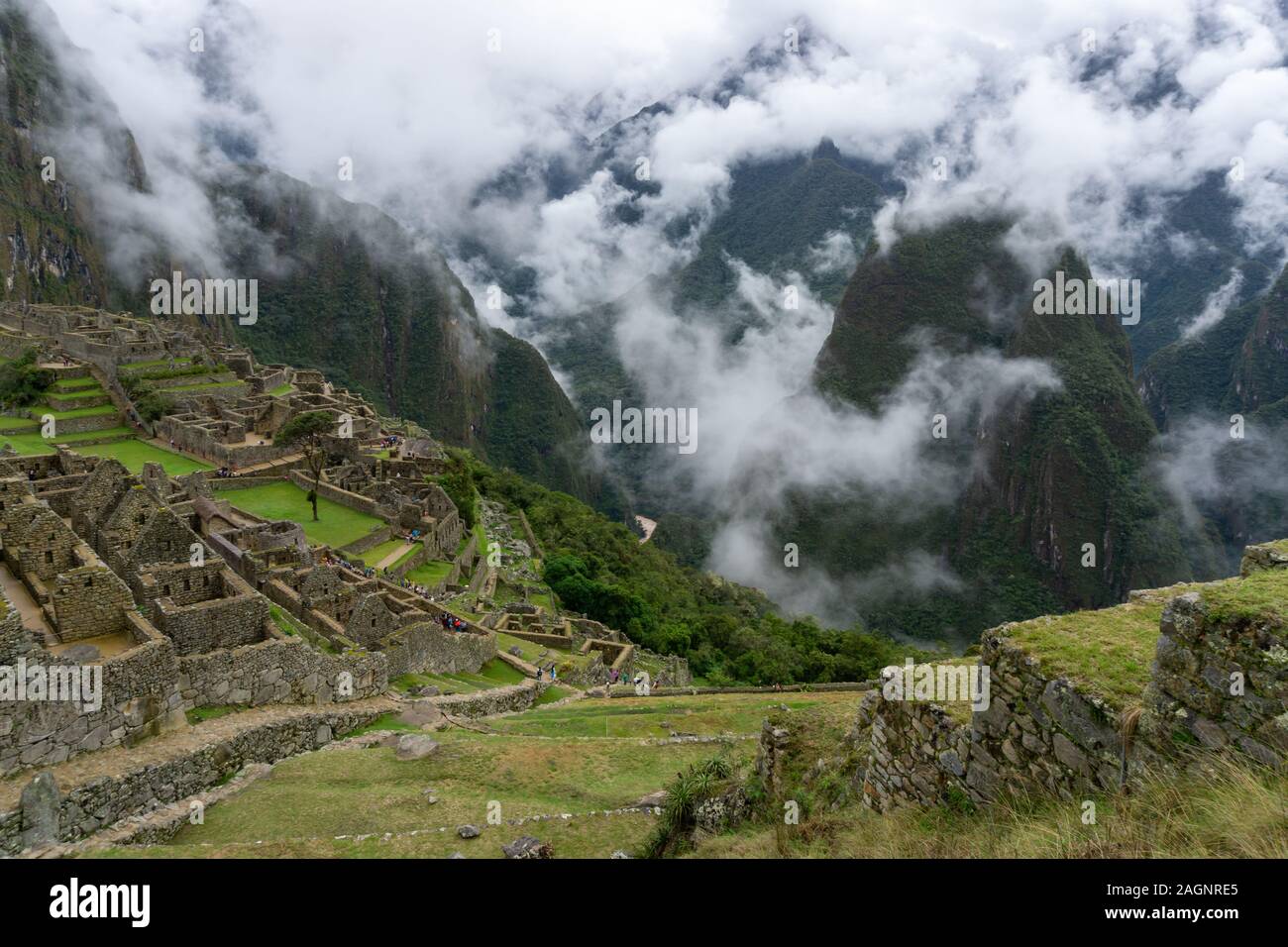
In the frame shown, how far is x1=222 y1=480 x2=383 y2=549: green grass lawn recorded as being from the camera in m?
32.1

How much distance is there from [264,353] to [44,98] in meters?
72.4

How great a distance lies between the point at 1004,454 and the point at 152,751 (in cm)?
14624

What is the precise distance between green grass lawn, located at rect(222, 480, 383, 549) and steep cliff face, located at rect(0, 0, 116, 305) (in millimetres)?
133875

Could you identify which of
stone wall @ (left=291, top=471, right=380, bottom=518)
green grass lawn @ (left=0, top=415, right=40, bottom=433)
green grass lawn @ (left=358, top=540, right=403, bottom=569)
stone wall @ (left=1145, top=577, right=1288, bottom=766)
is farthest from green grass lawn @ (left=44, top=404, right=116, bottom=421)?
stone wall @ (left=1145, top=577, right=1288, bottom=766)

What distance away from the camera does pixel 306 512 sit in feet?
114

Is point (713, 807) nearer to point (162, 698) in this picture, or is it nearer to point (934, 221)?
point (162, 698)

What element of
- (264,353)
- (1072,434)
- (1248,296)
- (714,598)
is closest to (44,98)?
(264,353)

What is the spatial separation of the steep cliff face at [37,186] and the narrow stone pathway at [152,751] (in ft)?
523

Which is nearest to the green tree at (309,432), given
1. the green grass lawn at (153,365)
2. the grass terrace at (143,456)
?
the grass terrace at (143,456)

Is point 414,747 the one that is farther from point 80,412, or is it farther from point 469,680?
point 80,412

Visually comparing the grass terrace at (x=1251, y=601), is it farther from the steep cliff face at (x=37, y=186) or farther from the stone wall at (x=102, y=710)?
the steep cliff face at (x=37, y=186)

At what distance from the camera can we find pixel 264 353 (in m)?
170

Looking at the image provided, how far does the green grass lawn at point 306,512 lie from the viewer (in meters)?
32.1

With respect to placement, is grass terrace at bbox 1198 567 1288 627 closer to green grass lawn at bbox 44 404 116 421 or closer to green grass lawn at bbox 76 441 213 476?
green grass lawn at bbox 76 441 213 476
